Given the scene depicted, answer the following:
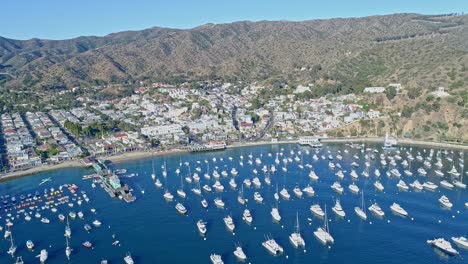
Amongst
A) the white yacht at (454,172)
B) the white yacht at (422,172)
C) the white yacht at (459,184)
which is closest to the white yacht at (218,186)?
the white yacht at (422,172)

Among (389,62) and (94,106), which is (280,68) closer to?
(389,62)

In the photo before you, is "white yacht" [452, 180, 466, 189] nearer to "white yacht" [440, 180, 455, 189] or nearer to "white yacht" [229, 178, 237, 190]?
"white yacht" [440, 180, 455, 189]

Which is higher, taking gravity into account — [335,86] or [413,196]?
[335,86]

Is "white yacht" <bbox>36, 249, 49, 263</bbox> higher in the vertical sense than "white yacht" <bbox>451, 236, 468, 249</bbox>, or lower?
higher

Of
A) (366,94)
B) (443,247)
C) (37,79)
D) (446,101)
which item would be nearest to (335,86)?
(366,94)

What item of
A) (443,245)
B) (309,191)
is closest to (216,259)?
(309,191)

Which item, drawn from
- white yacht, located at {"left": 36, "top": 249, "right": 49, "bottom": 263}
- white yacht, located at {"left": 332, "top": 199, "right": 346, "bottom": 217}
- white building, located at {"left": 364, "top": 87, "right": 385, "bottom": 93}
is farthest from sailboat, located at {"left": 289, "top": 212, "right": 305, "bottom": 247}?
white building, located at {"left": 364, "top": 87, "right": 385, "bottom": 93}

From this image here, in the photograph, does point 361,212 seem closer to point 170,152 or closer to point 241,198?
point 241,198
